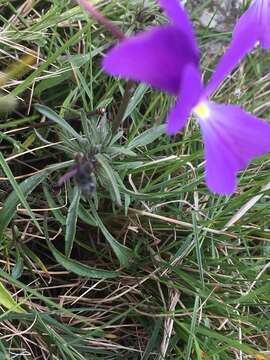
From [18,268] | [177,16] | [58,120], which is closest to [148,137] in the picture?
Answer: [58,120]

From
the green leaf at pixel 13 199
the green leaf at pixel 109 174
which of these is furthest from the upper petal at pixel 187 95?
the green leaf at pixel 13 199

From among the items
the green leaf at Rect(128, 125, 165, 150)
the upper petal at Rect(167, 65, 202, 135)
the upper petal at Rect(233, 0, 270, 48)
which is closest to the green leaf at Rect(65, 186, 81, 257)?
the green leaf at Rect(128, 125, 165, 150)

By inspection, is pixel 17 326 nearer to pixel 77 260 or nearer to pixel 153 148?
pixel 77 260

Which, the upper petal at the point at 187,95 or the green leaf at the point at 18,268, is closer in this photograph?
the upper petal at the point at 187,95

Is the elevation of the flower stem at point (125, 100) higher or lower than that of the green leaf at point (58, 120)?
higher

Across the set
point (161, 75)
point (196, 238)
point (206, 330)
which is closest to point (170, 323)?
point (206, 330)

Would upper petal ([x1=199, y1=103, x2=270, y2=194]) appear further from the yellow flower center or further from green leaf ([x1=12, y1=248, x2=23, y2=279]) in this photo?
green leaf ([x1=12, y1=248, x2=23, y2=279])

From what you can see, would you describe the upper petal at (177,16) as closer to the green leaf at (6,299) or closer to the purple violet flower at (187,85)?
the purple violet flower at (187,85)
